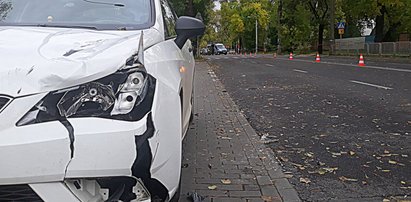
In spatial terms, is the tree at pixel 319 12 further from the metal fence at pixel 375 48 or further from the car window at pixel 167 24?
the car window at pixel 167 24

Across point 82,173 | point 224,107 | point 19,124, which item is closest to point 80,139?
point 82,173

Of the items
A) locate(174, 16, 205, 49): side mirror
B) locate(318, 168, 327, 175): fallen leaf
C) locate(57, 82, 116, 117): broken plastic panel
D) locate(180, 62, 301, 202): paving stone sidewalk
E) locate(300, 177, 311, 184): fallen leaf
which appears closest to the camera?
locate(57, 82, 116, 117): broken plastic panel

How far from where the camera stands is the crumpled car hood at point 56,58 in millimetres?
2268

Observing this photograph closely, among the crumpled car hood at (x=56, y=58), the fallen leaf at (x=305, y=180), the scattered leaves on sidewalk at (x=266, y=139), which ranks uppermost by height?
the crumpled car hood at (x=56, y=58)

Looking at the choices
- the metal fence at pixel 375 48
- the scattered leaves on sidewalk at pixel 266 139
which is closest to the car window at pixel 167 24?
the scattered leaves on sidewalk at pixel 266 139

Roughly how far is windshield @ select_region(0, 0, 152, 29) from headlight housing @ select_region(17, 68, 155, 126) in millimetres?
1022

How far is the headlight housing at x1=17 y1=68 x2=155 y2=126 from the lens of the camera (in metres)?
2.23

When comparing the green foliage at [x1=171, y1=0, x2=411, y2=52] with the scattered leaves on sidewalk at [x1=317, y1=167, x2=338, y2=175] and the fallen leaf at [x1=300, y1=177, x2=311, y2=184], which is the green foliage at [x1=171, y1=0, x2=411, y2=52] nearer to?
the scattered leaves on sidewalk at [x1=317, y1=167, x2=338, y2=175]

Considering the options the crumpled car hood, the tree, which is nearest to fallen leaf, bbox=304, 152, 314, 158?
the crumpled car hood

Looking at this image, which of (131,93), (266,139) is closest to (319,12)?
(266,139)

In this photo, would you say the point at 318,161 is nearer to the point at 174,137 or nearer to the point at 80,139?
the point at 174,137

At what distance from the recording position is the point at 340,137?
6.14m

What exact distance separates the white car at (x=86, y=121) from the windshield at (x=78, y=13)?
726mm

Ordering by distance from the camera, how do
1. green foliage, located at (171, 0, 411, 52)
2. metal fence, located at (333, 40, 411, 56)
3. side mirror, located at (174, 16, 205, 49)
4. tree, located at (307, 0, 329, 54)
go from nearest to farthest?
1. side mirror, located at (174, 16, 205, 49)
2. metal fence, located at (333, 40, 411, 56)
3. green foliage, located at (171, 0, 411, 52)
4. tree, located at (307, 0, 329, 54)
